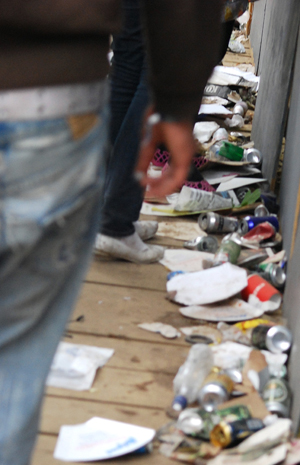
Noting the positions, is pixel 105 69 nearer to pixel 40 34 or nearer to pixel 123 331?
pixel 40 34

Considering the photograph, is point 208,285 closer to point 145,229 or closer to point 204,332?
point 204,332

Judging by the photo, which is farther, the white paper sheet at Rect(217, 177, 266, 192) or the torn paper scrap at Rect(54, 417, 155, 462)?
the white paper sheet at Rect(217, 177, 266, 192)

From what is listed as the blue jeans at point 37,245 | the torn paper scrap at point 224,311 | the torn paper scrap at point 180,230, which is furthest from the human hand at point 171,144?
the torn paper scrap at point 180,230

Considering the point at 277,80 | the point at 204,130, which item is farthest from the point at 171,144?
the point at 204,130

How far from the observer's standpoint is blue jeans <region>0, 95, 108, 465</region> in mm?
643

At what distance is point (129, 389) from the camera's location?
192cm

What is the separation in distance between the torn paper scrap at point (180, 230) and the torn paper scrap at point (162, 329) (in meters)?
0.90

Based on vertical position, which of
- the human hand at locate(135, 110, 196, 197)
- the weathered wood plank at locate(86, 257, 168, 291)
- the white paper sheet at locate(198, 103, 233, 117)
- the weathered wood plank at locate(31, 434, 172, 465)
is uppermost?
the human hand at locate(135, 110, 196, 197)

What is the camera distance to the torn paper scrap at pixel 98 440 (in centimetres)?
161

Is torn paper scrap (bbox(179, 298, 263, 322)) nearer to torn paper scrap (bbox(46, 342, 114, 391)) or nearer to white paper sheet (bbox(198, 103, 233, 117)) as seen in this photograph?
torn paper scrap (bbox(46, 342, 114, 391))

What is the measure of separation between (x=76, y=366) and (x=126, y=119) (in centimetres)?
105

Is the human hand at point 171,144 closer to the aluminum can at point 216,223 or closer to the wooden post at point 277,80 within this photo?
the aluminum can at point 216,223

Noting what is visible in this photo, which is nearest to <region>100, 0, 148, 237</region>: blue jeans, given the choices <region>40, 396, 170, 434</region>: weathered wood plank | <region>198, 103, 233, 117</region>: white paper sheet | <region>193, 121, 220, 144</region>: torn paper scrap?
<region>40, 396, 170, 434</region>: weathered wood plank

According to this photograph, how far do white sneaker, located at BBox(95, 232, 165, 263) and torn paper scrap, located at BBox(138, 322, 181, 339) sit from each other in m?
0.50
